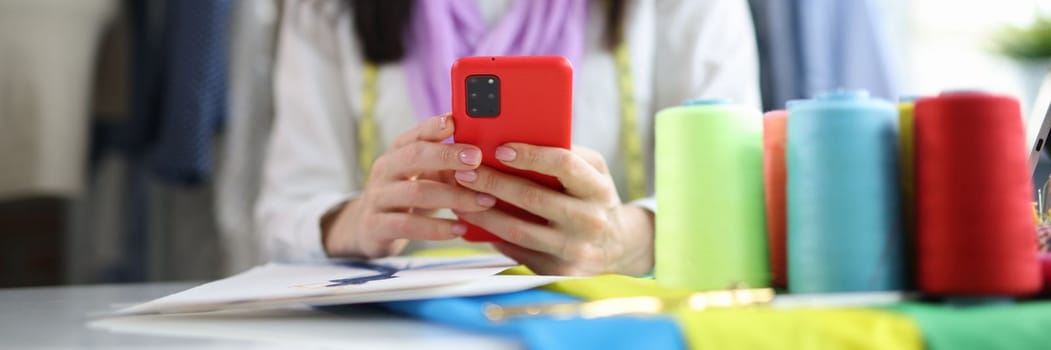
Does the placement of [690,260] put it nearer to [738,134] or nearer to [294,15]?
[738,134]

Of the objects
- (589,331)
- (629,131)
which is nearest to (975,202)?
(589,331)

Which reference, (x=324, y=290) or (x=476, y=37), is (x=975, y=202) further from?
(x=476, y=37)

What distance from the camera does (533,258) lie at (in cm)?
64

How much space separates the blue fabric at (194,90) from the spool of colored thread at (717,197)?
939mm

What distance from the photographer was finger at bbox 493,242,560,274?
64 cm

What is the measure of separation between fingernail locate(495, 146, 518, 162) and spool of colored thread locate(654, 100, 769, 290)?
0.12 m

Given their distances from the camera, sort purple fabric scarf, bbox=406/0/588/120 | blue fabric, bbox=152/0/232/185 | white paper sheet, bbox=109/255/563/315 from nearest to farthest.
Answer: white paper sheet, bbox=109/255/563/315 < purple fabric scarf, bbox=406/0/588/120 < blue fabric, bbox=152/0/232/185

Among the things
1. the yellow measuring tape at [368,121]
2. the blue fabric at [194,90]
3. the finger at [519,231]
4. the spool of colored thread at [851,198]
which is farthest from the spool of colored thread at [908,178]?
the blue fabric at [194,90]

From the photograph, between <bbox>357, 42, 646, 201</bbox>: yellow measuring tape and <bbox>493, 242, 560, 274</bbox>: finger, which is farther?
<bbox>357, 42, 646, 201</bbox>: yellow measuring tape

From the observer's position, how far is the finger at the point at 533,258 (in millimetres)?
635

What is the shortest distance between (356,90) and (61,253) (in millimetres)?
855

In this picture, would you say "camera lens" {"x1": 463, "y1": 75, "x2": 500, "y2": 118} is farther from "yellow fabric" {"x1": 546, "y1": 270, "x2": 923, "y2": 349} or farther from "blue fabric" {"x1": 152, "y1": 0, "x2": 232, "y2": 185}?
"blue fabric" {"x1": 152, "y1": 0, "x2": 232, "y2": 185}

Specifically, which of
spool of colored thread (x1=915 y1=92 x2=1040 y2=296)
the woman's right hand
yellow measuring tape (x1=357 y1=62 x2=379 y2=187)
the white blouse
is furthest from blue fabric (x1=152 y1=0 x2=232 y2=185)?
spool of colored thread (x1=915 y1=92 x2=1040 y2=296)

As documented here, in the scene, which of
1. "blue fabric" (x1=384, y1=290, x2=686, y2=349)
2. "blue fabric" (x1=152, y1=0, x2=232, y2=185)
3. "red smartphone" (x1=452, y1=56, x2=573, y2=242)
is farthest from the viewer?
"blue fabric" (x1=152, y1=0, x2=232, y2=185)
